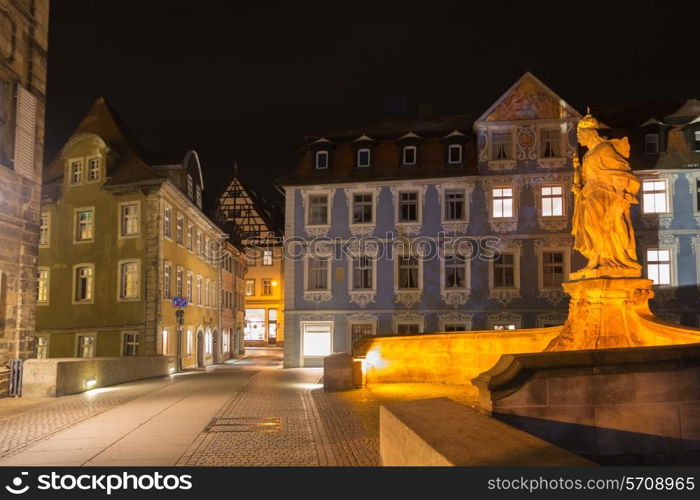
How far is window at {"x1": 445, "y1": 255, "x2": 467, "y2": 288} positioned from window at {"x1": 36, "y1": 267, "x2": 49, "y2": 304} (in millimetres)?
18378

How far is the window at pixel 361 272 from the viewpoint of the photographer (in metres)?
32.3

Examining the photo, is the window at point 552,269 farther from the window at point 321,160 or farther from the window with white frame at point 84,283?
the window with white frame at point 84,283

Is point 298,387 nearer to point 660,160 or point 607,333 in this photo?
point 607,333

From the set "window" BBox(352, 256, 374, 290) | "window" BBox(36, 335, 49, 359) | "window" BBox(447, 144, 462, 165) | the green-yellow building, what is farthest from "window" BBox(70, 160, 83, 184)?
"window" BBox(447, 144, 462, 165)

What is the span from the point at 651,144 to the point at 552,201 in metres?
5.10

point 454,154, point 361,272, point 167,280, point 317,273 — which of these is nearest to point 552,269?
point 454,154

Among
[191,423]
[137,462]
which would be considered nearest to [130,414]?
[191,423]

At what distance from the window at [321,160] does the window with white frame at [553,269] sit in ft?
36.0

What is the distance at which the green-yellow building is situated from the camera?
30062 millimetres

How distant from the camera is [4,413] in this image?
13781 millimetres

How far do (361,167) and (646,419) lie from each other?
26.1 m

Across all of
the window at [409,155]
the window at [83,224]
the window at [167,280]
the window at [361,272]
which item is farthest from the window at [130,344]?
the window at [409,155]

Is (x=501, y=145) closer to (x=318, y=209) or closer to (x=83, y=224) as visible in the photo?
(x=318, y=209)

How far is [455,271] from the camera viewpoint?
3159 cm
